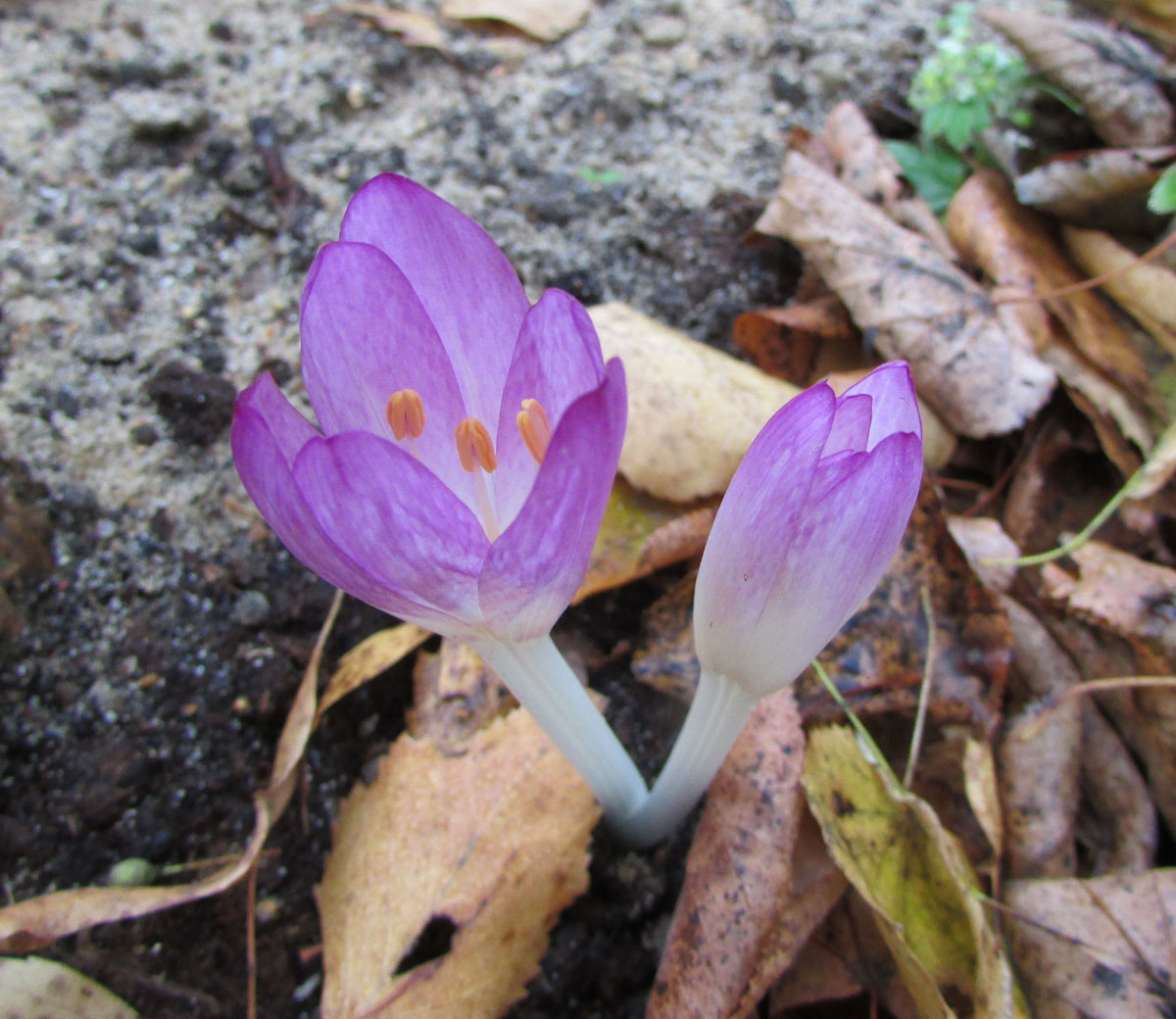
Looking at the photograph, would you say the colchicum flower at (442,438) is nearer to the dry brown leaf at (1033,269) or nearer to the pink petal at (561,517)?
the pink petal at (561,517)

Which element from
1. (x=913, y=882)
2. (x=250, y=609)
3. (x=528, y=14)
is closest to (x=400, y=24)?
(x=528, y=14)

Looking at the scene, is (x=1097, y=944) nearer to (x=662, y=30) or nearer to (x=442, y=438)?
(x=442, y=438)

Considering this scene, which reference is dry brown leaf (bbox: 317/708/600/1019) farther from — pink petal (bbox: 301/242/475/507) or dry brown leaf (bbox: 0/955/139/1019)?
pink petal (bbox: 301/242/475/507)

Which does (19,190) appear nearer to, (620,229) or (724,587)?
(620,229)

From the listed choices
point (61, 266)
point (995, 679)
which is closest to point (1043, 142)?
point (995, 679)

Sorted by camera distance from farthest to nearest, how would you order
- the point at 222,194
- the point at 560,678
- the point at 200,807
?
the point at 222,194 < the point at 200,807 < the point at 560,678

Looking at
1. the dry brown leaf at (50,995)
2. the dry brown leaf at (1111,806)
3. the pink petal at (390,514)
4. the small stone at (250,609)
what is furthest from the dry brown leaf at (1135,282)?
the dry brown leaf at (50,995)
